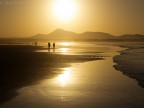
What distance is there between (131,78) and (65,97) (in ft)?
26.7

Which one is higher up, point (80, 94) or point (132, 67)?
point (132, 67)

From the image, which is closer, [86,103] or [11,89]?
[86,103]

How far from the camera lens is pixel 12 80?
1966 cm

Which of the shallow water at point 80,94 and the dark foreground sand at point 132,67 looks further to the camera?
the dark foreground sand at point 132,67

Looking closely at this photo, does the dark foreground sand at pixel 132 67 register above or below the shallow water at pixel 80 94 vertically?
above

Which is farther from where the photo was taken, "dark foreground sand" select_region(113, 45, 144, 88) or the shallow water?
"dark foreground sand" select_region(113, 45, 144, 88)

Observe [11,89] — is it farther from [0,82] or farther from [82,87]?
[82,87]

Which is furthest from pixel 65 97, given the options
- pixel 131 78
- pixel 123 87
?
pixel 131 78

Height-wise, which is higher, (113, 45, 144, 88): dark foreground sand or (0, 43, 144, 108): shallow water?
(113, 45, 144, 88): dark foreground sand

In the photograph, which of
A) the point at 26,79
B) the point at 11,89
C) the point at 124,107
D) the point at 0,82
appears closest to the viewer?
the point at 124,107

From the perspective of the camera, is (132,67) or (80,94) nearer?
(80,94)

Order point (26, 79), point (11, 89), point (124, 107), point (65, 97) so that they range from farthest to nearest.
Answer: point (26, 79) < point (11, 89) < point (65, 97) < point (124, 107)

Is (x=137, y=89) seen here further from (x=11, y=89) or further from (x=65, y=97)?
(x=11, y=89)

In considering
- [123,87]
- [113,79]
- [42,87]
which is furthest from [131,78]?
[42,87]
